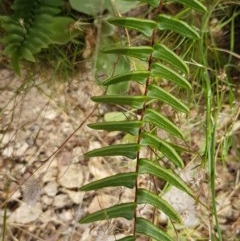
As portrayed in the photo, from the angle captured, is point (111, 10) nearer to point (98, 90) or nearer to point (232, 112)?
point (98, 90)

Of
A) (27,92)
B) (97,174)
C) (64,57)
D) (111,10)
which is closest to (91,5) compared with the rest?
(111,10)

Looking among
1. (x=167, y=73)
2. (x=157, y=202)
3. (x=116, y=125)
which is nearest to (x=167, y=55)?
(x=167, y=73)

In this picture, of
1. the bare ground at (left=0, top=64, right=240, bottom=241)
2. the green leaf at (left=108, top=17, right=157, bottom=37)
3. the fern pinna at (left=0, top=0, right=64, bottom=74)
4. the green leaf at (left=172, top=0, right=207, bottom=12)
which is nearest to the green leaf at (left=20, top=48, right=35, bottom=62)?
the fern pinna at (left=0, top=0, right=64, bottom=74)

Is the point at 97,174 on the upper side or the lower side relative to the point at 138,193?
upper

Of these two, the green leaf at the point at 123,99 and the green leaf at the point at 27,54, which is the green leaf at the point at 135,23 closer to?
the green leaf at the point at 123,99

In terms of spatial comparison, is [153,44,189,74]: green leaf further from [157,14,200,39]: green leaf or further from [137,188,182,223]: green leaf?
[137,188,182,223]: green leaf

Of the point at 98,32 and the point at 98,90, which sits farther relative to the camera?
the point at 98,90
